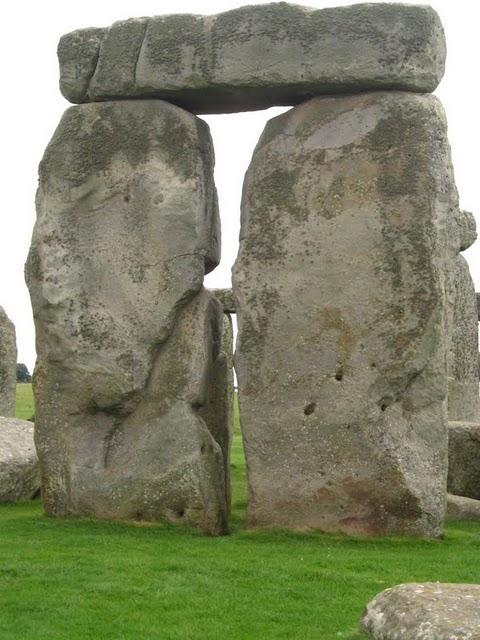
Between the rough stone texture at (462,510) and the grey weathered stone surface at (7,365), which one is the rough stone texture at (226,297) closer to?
the grey weathered stone surface at (7,365)

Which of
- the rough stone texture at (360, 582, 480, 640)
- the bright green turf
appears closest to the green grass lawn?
the rough stone texture at (360, 582, 480, 640)

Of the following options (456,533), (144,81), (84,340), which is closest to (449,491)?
(456,533)

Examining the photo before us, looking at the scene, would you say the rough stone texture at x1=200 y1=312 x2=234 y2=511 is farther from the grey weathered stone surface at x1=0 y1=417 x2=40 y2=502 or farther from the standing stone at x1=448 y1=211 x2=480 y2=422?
the standing stone at x1=448 y1=211 x2=480 y2=422

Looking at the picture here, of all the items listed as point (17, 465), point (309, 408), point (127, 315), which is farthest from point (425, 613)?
point (17, 465)

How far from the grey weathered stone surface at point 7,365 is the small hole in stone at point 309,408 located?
8362 millimetres

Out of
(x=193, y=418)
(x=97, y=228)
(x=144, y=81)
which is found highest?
(x=144, y=81)

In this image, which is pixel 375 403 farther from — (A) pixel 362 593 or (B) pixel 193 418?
(A) pixel 362 593

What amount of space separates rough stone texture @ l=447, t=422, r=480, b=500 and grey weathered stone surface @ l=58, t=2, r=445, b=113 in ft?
12.4

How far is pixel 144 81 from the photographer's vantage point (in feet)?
40.3

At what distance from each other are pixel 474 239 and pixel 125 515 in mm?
7180

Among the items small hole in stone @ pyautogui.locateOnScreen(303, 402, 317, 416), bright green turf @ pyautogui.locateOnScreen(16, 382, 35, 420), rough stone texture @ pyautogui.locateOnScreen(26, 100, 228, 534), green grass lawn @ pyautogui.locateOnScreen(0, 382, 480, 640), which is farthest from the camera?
bright green turf @ pyautogui.locateOnScreen(16, 382, 35, 420)

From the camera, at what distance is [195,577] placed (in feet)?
31.5

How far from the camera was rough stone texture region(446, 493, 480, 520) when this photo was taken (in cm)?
1303

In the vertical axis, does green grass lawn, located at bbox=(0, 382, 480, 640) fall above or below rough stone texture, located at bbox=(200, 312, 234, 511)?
below
